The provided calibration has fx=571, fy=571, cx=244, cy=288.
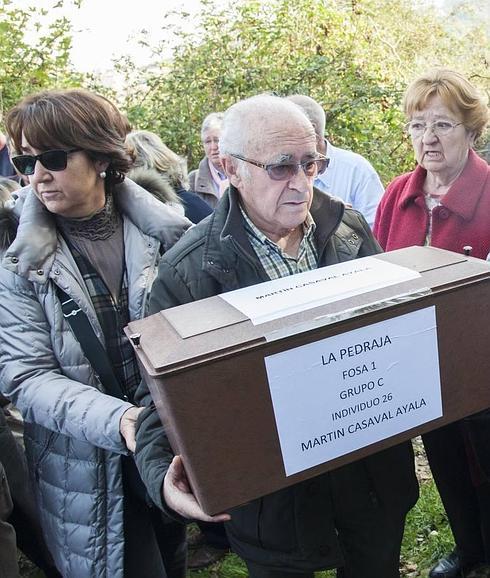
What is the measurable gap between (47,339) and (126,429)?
1.22 feet

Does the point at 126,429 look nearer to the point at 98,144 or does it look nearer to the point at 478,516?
the point at 98,144

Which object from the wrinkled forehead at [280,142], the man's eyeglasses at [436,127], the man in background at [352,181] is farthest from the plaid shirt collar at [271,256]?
Answer: the man in background at [352,181]

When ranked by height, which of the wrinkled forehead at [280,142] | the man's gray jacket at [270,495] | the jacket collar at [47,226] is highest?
the wrinkled forehead at [280,142]

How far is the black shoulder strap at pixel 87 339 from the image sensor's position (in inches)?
67.4

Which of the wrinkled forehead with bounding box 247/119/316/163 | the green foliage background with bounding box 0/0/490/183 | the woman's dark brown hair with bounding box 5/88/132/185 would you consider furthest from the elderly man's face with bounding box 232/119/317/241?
the green foliage background with bounding box 0/0/490/183

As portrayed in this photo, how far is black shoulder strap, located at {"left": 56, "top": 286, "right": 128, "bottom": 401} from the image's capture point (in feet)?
5.62

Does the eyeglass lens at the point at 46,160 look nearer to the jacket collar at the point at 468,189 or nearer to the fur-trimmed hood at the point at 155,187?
the fur-trimmed hood at the point at 155,187

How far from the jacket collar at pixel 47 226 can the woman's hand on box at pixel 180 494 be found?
71 centimetres

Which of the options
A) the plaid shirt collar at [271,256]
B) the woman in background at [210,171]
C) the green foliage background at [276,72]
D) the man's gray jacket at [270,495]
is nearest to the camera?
the man's gray jacket at [270,495]

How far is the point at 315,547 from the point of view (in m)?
1.56

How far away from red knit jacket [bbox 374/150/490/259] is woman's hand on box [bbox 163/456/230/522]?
1.61m

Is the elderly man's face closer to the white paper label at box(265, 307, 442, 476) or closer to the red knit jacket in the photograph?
the white paper label at box(265, 307, 442, 476)

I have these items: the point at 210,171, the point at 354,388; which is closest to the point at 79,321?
the point at 354,388

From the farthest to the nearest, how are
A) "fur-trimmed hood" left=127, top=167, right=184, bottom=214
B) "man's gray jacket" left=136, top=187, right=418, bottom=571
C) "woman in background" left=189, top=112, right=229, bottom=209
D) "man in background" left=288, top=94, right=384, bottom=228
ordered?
"woman in background" left=189, top=112, right=229, bottom=209
"man in background" left=288, top=94, right=384, bottom=228
"fur-trimmed hood" left=127, top=167, right=184, bottom=214
"man's gray jacket" left=136, top=187, right=418, bottom=571
